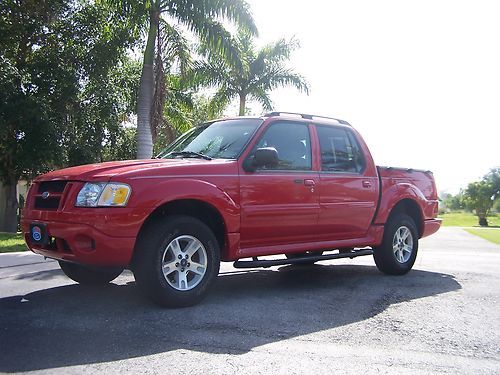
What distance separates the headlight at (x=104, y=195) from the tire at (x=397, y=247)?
154 inches

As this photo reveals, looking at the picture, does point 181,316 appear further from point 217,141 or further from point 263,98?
point 263,98

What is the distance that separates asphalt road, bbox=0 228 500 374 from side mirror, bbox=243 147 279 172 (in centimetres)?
140

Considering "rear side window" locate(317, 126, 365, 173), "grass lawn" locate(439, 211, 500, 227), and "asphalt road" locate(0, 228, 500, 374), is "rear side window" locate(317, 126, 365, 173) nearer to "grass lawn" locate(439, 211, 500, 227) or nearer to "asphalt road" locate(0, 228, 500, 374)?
"asphalt road" locate(0, 228, 500, 374)

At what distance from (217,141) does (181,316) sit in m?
2.12

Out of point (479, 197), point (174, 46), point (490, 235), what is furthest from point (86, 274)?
point (479, 197)

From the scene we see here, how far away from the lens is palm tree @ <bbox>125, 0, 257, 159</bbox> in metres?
15.2

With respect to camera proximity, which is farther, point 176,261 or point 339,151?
point 339,151

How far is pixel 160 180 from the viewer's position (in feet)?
16.1

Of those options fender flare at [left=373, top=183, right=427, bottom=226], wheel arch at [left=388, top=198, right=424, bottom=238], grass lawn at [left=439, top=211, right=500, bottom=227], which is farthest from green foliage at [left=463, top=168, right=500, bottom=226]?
fender flare at [left=373, top=183, right=427, bottom=226]

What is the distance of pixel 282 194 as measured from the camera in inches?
230

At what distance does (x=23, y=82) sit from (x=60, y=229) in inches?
556

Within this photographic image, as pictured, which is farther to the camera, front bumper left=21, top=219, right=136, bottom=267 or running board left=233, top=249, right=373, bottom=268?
running board left=233, top=249, right=373, bottom=268

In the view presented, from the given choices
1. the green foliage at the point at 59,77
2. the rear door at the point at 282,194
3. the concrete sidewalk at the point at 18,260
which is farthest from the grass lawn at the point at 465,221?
the rear door at the point at 282,194

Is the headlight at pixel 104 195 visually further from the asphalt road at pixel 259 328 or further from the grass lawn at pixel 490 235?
the grass lawn at pixel 490 235
